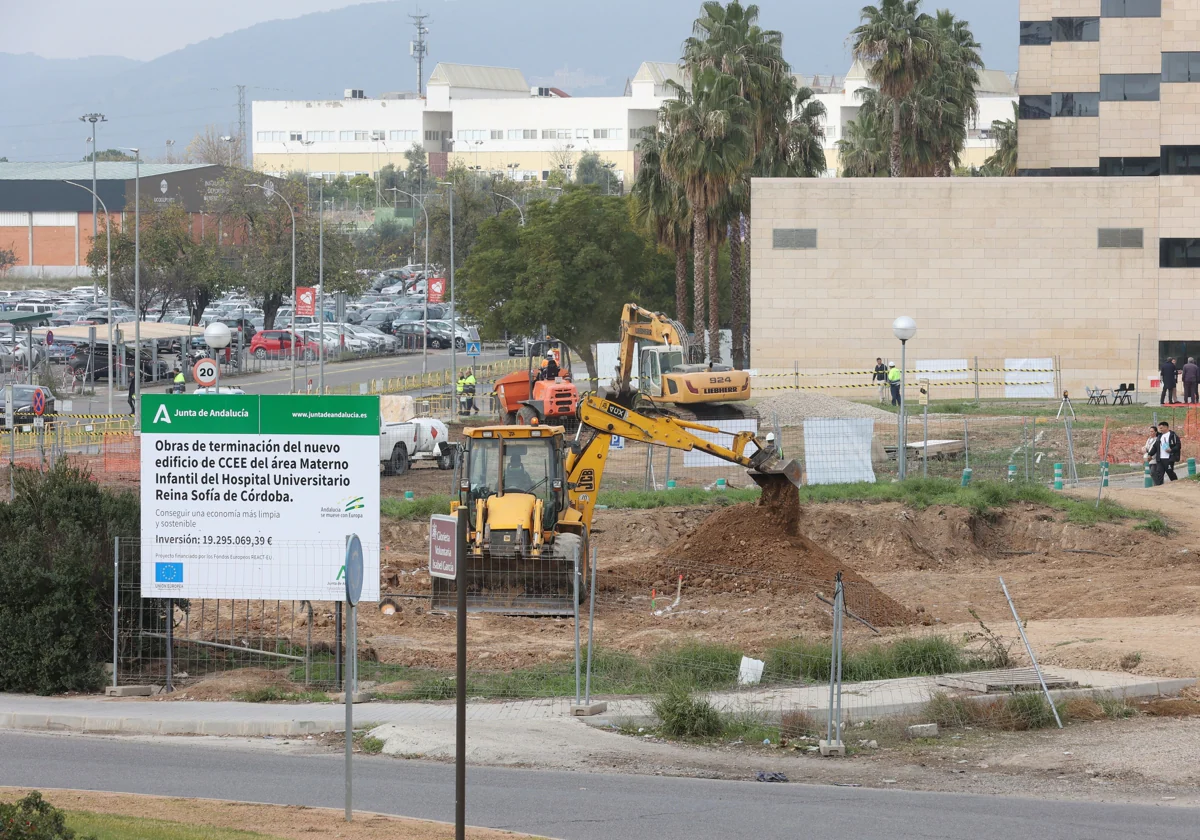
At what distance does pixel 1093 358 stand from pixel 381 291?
2711 inches

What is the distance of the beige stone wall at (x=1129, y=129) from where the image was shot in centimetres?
5953

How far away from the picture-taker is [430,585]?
79.0 feet

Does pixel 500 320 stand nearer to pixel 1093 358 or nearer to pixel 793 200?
pixel 793 200

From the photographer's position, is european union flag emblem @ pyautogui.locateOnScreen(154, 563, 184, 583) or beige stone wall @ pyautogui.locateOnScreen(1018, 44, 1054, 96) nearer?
european union flag emblem @ pyautogui.locateOnScreen(154, 563, 184, 583)

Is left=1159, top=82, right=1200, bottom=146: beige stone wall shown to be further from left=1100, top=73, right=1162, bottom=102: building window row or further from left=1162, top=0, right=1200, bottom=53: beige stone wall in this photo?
left=1162, top=0, right=1200, bottom=53: beige stone wall

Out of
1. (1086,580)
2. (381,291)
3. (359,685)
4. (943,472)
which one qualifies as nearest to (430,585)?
(359,685)

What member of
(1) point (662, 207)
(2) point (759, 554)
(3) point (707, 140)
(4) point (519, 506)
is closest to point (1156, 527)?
(2) point (759, 554)

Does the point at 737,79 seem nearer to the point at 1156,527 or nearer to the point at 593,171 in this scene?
the point at 1156,527

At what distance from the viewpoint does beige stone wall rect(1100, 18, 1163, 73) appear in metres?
59.9

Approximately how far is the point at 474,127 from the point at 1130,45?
437 ft

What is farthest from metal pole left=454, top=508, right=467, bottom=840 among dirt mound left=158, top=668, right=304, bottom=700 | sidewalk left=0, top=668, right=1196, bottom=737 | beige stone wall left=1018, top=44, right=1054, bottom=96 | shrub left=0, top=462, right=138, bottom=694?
beige stone wall left=1018, top=44, right=1054, bottom=96

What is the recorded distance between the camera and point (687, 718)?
15.8m

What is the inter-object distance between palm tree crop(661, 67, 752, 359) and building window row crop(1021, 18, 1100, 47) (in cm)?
1246

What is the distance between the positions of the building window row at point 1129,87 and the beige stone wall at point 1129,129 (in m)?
0.23
